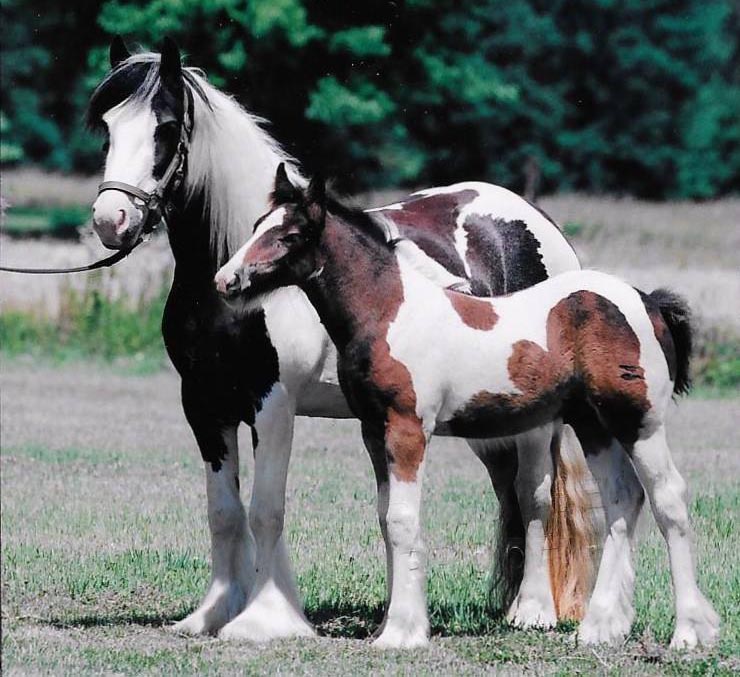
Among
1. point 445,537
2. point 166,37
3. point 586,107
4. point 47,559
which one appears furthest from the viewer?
point 586,107

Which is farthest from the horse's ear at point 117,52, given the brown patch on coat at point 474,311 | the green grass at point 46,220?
the green grass at point 46,220

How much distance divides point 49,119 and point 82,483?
1637 inches

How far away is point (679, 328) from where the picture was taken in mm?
6242

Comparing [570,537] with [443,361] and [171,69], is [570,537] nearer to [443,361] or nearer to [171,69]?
[443,361]

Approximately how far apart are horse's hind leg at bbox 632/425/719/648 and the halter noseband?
2215 millimetres

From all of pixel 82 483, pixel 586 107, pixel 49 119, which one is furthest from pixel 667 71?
pixel 82 483

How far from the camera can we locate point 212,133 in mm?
6410

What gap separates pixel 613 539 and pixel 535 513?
963 mm

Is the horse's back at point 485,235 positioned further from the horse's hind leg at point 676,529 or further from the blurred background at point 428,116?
the horse's hind leg at point 676,529

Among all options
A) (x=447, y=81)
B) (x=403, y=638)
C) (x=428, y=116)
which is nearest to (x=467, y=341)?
(x=403, y=638)

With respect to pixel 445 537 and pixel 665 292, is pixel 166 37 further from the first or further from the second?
pixel 445 537

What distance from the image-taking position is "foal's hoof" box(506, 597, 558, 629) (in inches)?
266

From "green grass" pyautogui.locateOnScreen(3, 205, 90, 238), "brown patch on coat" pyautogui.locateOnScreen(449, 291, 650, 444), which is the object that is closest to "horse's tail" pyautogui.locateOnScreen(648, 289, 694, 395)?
"brown patch on coat" pyautogui.locateOnScreen(449, 291, 650, 444)

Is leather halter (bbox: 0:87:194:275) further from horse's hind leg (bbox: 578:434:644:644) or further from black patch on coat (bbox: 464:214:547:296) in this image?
horse's hind leg (bbox: 578:434:644:644)
